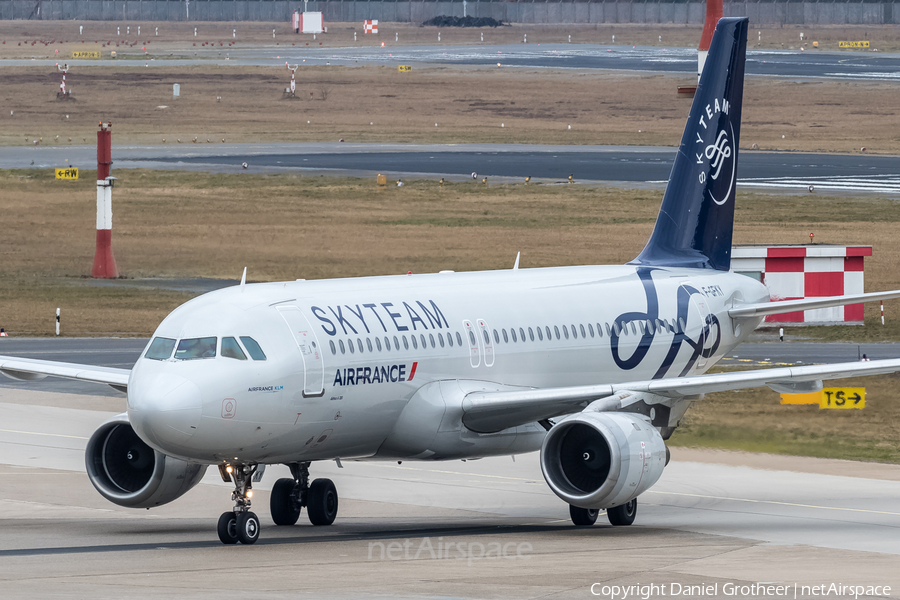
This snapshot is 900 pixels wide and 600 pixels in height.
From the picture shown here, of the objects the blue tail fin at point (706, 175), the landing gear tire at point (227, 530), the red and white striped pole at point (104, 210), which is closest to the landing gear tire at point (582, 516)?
the landing gear tire at point (227, 530)

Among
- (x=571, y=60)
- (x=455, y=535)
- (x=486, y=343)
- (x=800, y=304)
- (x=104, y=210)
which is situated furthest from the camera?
(x=571, y=60)

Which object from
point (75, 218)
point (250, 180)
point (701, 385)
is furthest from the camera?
point (250, 180)

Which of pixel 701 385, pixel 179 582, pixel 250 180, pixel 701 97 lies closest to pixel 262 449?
pixel 179 582

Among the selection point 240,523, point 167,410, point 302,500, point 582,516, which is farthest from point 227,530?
point 582,516

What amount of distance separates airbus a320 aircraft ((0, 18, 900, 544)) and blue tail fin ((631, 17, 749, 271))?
2.90 meters

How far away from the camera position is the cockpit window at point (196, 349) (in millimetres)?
24078

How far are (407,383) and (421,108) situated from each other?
115 m

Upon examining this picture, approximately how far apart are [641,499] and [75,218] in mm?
57068

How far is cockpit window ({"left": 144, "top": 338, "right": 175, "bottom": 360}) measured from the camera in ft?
79.6

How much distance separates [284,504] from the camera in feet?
90.8

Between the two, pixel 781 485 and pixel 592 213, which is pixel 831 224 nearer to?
pixel 592 213

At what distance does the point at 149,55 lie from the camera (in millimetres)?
184875

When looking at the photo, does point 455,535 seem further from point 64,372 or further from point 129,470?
point 64,372

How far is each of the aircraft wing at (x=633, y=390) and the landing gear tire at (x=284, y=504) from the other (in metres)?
3.44
